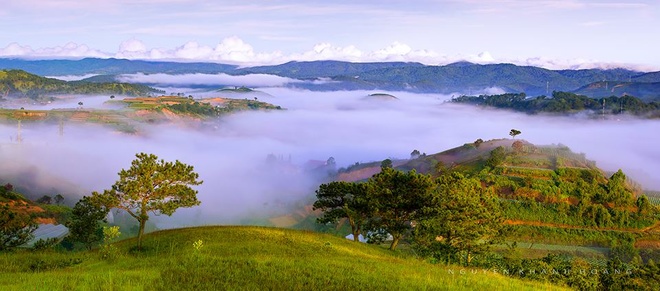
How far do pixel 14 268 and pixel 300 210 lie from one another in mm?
159491

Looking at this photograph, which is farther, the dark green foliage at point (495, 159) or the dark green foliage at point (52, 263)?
the dark green foliage at point (495, 159)

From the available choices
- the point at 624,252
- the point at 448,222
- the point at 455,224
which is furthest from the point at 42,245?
the point at 624,252

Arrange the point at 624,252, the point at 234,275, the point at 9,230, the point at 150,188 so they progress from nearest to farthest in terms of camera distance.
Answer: the point at 234,275 → the point at 150,188 → the point at 9,230 → the point at 624,252

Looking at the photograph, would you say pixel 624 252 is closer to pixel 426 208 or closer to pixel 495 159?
pixel 495 159

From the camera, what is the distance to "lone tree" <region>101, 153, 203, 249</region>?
37531 mm

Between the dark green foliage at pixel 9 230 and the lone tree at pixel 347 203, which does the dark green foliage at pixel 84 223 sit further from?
the lone tree at pixel 347 203

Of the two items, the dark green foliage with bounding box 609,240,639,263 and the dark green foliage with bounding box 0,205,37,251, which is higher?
the dark green foliage with bounding box 0,205,37,251

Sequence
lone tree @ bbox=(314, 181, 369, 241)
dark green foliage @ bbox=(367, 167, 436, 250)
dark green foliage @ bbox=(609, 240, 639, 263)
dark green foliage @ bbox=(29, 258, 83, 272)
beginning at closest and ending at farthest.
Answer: dark green foliage @ bbox=(29, 258, 83, 272) < dark green foliage @ bbox=(367, 167, 436, 250) < lone tree @ bbox=(314, 181, 369, 241) < dark green foliage @ bbox=(609, 240, 639, 263)

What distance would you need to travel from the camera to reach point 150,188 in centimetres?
3753

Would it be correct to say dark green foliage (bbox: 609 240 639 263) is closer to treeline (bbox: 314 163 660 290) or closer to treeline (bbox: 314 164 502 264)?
treeline (bbox: 314 163 660 290)

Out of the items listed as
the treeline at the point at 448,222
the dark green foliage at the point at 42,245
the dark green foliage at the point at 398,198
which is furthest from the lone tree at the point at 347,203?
the dark green foliage at the point at 42,245

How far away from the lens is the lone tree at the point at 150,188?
3753 centimetres

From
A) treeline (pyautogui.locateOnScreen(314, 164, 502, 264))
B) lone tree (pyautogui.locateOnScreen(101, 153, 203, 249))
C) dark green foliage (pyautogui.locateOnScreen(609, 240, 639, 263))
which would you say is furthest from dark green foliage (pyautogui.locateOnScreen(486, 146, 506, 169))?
A: lone tree (pyautogui.locateOnScreen(101, 153, 203, 249))

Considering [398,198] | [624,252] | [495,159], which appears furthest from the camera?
[495,159]
